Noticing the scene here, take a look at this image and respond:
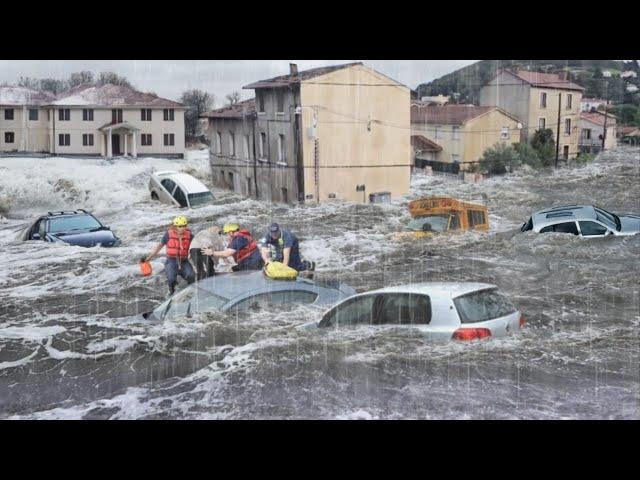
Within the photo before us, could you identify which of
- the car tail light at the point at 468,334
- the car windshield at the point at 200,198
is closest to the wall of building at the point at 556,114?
the car tail light at the point at 468,334

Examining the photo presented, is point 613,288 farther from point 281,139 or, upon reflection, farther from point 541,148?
point 281,139

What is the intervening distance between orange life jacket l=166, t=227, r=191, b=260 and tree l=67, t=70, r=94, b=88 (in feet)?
4.28

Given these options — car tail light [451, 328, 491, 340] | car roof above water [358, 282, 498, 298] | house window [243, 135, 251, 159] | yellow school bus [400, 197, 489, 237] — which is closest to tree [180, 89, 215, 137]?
house window [243, 135, 251, 159]

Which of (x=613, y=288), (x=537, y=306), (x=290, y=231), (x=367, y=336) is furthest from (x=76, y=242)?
(x=613, y=288)

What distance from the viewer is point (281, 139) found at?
281 inches

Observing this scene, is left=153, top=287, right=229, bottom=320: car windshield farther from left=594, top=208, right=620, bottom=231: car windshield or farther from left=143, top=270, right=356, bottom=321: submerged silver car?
left=594, top=208, right=620, bottom=231: car windshield

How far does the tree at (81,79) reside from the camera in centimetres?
698

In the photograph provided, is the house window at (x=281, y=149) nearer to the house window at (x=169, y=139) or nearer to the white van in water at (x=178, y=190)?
the white van in water at (x=178, y=190)

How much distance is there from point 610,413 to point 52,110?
466cm

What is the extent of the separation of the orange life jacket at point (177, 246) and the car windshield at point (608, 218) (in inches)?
124

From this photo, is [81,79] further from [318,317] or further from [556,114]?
[556,114]

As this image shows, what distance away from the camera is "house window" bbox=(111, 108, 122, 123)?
7.27 metres

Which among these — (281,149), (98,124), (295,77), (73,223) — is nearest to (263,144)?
(281,149)

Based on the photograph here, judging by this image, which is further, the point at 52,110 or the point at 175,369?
the point at 52,110
